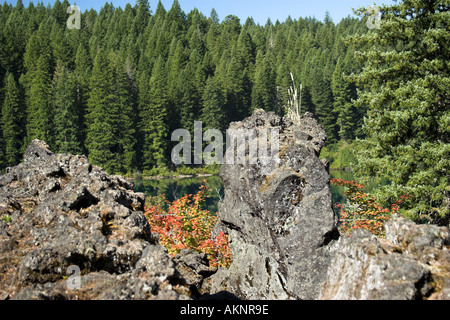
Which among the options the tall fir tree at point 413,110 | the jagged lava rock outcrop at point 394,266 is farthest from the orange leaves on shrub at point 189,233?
the jagged lava rock outcrop at point 394,266

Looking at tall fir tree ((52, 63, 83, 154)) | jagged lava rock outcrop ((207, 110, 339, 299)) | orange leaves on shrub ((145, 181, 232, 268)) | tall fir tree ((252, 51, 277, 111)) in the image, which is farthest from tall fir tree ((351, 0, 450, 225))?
tall fir tree ((252, 51, 277, 111))

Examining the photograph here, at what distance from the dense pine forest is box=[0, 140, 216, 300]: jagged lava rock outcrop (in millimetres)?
47032

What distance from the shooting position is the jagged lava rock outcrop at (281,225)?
6.70 metres

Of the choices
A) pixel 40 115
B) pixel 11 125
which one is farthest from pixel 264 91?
pixel 11 125

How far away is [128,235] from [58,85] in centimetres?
5562

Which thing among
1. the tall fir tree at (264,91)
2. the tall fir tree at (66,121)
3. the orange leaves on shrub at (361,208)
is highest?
the tall fir tree at (264,91)

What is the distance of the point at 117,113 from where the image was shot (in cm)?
5750

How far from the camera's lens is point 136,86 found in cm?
6769

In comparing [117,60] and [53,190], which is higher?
[117,60]

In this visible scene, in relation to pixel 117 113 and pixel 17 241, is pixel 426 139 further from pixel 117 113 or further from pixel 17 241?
pixel 117 113

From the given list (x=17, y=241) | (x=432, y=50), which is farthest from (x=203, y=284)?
(x=432, y=50)

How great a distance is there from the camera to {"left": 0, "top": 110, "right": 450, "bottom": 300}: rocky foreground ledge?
11.9 ft

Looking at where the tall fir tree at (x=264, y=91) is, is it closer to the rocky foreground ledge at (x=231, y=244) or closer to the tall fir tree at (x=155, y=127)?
the tall fir tree at (x=155, y=127)

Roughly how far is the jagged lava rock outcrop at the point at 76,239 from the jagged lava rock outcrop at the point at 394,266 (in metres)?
1.44
